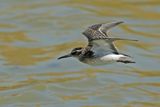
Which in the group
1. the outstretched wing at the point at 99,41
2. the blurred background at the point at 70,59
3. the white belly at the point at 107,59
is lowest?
the blurred background at the point at 70,59

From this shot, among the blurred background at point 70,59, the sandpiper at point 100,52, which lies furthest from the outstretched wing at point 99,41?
the blurred background at point 70,59

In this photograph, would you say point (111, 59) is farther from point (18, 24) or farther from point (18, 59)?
point (18, 24)

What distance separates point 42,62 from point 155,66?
2.43 metres

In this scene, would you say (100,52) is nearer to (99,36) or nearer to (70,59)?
(99,36)

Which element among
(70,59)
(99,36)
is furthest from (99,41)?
(70,59)

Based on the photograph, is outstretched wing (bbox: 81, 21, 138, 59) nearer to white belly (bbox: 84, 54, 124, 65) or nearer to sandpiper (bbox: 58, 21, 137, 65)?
sandpiper (bbox: 58, 21, 137, 65)

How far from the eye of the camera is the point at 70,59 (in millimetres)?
19328

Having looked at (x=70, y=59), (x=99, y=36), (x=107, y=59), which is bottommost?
(x=70, y=59)

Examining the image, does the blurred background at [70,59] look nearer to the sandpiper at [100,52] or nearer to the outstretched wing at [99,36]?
the sandpiper at [100,52]

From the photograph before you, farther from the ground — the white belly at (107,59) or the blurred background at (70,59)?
the white belly at (107,59)

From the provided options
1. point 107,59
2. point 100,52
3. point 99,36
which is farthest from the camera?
point 100,52

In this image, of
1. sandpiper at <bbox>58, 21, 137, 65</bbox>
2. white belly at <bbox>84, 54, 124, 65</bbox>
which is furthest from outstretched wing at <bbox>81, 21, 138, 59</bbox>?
white belly at <bbox>84, 54, 124, 65</bbox>

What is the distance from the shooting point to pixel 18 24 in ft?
68.1

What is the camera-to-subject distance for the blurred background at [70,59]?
56.7 feet
